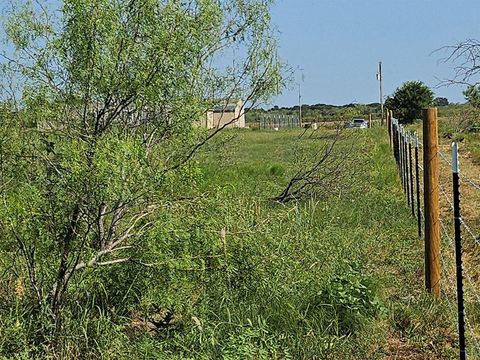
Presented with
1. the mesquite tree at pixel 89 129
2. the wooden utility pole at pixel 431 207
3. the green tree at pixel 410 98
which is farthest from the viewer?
the green tree at pixel 410 98

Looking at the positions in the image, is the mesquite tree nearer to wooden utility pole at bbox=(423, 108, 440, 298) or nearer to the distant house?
the distant house

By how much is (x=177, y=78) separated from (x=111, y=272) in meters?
1.46

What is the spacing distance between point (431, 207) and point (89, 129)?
9.39ft

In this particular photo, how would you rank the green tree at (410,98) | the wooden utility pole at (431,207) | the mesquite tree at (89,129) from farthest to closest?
1. the green tree at (410,98)
2. the wooden utility pole at (431,207)
3. the mesquite tree at (89,129)

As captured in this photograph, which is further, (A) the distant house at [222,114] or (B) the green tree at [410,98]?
(B) the green tree at [410,98]

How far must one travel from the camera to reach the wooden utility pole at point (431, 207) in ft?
19.0

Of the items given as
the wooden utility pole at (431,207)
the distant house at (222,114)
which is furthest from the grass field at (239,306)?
the distant house at (222,114)

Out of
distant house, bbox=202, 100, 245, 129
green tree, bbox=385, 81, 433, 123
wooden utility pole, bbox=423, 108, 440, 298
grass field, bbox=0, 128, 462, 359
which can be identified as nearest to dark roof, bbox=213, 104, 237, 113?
distant house, bbox=202, 100, 245, 129

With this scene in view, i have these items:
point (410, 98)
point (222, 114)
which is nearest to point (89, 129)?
point (222, 114)

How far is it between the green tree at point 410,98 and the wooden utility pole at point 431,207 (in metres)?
41.6

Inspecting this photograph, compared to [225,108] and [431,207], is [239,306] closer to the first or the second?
[225,108]

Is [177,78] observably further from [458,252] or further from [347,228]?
[347,228]

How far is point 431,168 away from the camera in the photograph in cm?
584

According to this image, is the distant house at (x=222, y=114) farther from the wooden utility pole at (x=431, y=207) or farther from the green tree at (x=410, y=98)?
the green tree at (x=410, y=98)
